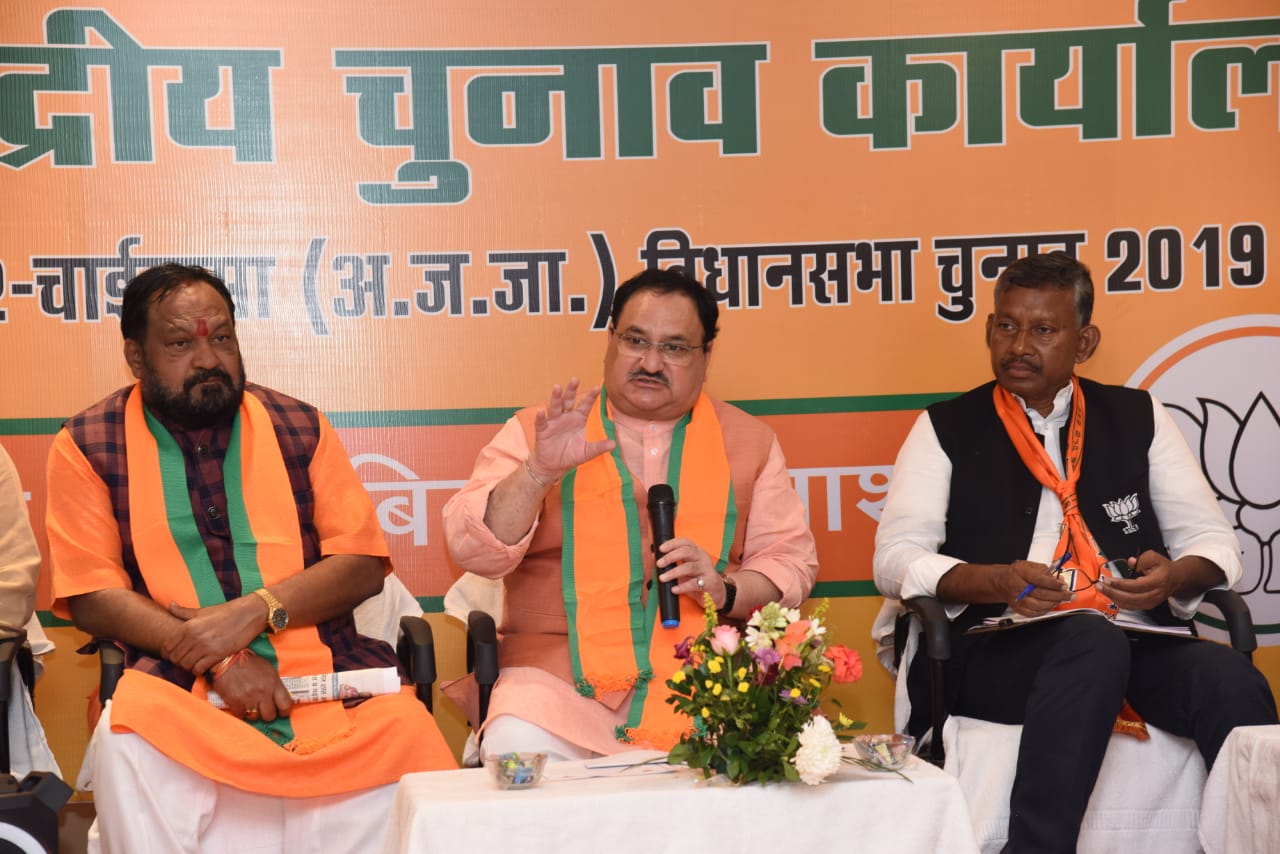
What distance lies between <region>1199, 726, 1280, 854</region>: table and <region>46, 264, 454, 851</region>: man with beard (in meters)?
2.00

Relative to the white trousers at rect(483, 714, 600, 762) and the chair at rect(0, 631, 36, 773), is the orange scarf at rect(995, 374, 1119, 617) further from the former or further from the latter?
the chair at rect(0, 631, 36, 773)

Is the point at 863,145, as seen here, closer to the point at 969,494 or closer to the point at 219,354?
the point at 969,494

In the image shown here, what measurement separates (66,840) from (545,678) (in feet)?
6.26

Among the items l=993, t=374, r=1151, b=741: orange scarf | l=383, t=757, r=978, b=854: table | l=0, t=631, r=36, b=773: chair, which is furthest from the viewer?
l=993, t=374, r=1151, b=741: orange scarf

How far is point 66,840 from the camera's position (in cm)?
465

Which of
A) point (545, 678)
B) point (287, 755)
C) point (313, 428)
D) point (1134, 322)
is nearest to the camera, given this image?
point (287, 755)

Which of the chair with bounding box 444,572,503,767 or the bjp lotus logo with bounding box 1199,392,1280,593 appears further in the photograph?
the bjp lotus logo with bounding box 1199,392,1280,593

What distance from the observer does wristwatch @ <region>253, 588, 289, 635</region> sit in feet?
12.5

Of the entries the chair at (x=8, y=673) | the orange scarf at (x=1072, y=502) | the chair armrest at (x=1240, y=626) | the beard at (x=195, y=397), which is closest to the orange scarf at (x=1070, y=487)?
the orange scarf at (x=1072, y=502)

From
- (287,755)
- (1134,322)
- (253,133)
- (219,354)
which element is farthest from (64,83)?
(1134,322)

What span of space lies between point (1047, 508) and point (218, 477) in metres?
2.50

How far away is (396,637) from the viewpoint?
4488mm

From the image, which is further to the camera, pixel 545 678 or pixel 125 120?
pixel 125 120

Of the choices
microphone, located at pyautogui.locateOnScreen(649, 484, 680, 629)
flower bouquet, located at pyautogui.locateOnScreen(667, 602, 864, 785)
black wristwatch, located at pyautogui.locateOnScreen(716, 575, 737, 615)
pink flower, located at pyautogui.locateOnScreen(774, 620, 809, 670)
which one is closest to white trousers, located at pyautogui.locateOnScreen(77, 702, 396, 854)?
microphone, located at pyautogui.locateOnScreen(649, 484, 680, 629)
